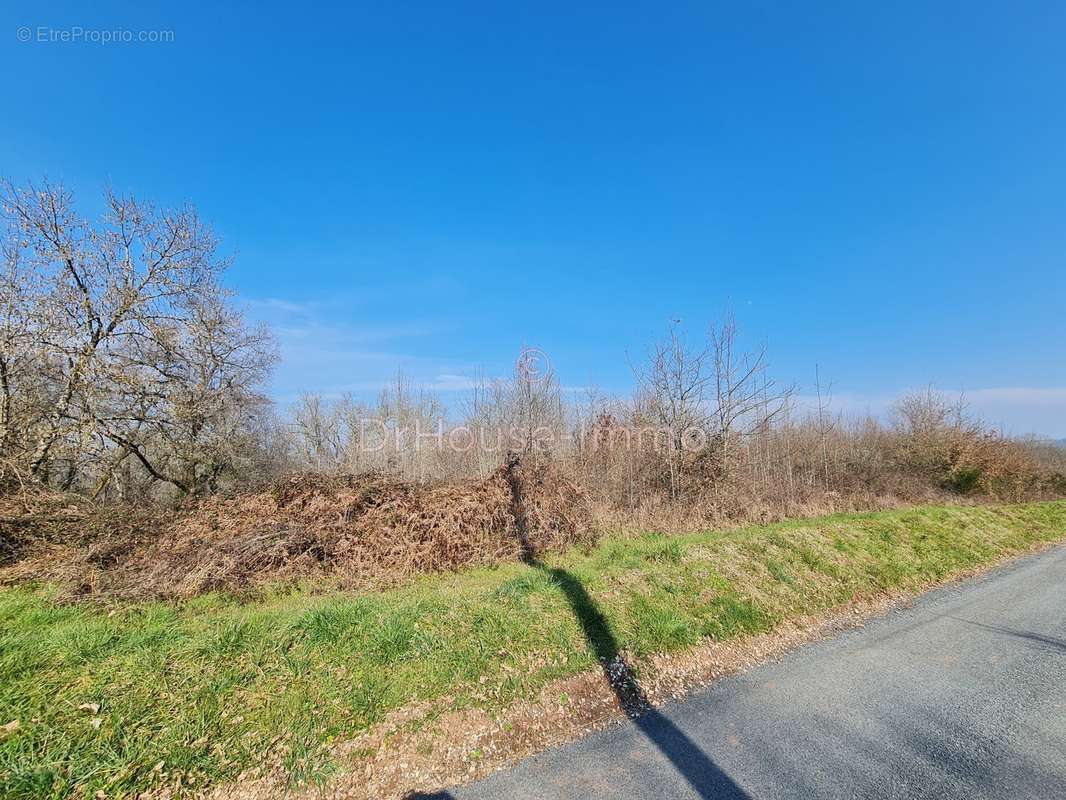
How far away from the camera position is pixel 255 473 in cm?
1288

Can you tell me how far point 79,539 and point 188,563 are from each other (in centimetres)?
222

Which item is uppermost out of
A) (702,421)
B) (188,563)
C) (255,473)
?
(702,421)

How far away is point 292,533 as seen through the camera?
649cm

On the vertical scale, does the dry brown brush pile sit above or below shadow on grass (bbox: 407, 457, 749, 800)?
above

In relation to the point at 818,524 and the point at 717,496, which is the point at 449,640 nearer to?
the point at 818,524

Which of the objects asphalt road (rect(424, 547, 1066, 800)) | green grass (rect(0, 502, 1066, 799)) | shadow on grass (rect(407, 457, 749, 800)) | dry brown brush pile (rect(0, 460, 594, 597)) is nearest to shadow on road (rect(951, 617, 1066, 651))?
asphalt road (rect(424, 547, 1066, 800))

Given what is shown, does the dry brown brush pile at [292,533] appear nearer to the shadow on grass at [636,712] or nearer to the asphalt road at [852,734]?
the shadow on grass at [636,712]

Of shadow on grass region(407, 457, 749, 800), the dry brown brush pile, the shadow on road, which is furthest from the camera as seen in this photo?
the dry brown brush pile

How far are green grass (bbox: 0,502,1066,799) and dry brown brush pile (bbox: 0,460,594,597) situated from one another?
47cm

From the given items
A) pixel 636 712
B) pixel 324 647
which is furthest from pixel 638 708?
pixel 324 647

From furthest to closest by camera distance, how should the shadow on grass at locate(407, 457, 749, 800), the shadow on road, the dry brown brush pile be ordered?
the dry brown brush pile < the shadow on road < the shadow on grass at locate(407, 457, 749, 800)

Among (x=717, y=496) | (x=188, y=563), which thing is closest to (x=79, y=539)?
(x=188, y=563)

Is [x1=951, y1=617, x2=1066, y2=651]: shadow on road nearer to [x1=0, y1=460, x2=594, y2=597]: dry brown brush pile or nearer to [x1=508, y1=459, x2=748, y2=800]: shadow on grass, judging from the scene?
[x1=508, y1=459, x2=748, y2=800]: shadow on grass

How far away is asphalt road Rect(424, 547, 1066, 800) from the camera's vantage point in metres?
2.87
